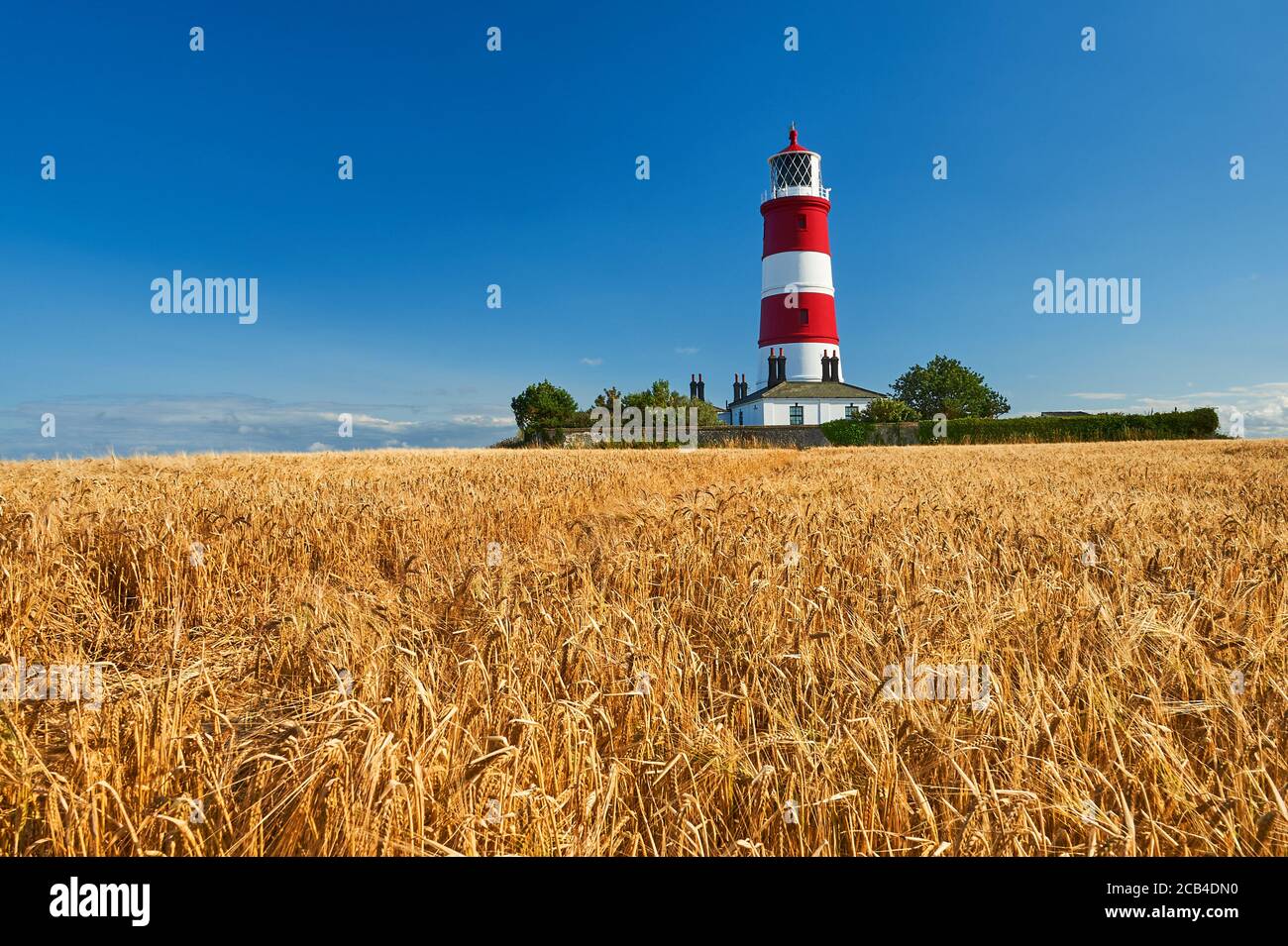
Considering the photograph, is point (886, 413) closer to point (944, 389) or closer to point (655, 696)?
point (944, 389)

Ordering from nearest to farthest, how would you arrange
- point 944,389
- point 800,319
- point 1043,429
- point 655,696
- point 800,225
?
1. point 655,696
2. point 1043,429
3. point 800,225
4. point 800,319
5. point 944,389

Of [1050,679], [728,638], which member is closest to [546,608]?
[728,638]

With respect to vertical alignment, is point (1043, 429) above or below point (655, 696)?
above

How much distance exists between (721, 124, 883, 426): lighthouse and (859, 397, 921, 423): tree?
1.97 m

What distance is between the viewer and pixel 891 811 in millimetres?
1724

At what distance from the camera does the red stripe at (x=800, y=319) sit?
57.1m

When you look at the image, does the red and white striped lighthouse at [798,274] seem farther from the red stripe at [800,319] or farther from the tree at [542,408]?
the tree at [542,408]

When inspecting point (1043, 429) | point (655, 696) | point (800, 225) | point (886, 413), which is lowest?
point (655, 696)

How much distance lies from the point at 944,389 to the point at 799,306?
98.5ft

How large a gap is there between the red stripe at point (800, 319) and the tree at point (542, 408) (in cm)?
→ 2110

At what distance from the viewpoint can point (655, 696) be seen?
7.25 feet

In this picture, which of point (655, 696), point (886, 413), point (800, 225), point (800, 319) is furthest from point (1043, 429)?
point (655, 696)
